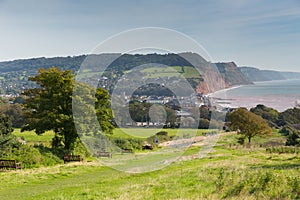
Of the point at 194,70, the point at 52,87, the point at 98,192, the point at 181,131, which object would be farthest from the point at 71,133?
the point at 98,192

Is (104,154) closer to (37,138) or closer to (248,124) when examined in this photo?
(37,138)

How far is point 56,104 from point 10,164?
9.43 metres

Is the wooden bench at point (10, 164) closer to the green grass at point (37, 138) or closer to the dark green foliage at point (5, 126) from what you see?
the dark green foliage at point (5, 126)

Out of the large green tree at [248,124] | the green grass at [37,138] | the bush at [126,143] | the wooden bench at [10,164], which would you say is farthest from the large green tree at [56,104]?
the large green tree at [248,124]

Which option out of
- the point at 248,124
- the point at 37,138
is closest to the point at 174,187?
the point at 37,138

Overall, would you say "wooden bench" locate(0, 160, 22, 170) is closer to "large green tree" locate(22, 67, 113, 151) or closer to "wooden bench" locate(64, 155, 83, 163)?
"wooden bench" locate(64, 155, 83, 163)

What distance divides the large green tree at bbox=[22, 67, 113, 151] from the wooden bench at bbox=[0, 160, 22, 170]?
7643 millimetres

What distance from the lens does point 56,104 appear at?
1244 inches

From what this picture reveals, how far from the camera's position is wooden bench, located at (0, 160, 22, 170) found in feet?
74.3

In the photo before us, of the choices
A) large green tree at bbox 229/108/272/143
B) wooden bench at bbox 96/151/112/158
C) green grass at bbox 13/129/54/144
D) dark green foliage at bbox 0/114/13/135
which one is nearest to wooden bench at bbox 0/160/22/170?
dark green foliage at bbox 0/114/13/135

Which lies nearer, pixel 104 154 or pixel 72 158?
pixel 104 154

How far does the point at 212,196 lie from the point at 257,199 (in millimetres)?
1514

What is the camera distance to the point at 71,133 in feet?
106

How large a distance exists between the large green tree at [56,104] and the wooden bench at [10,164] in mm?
7643
